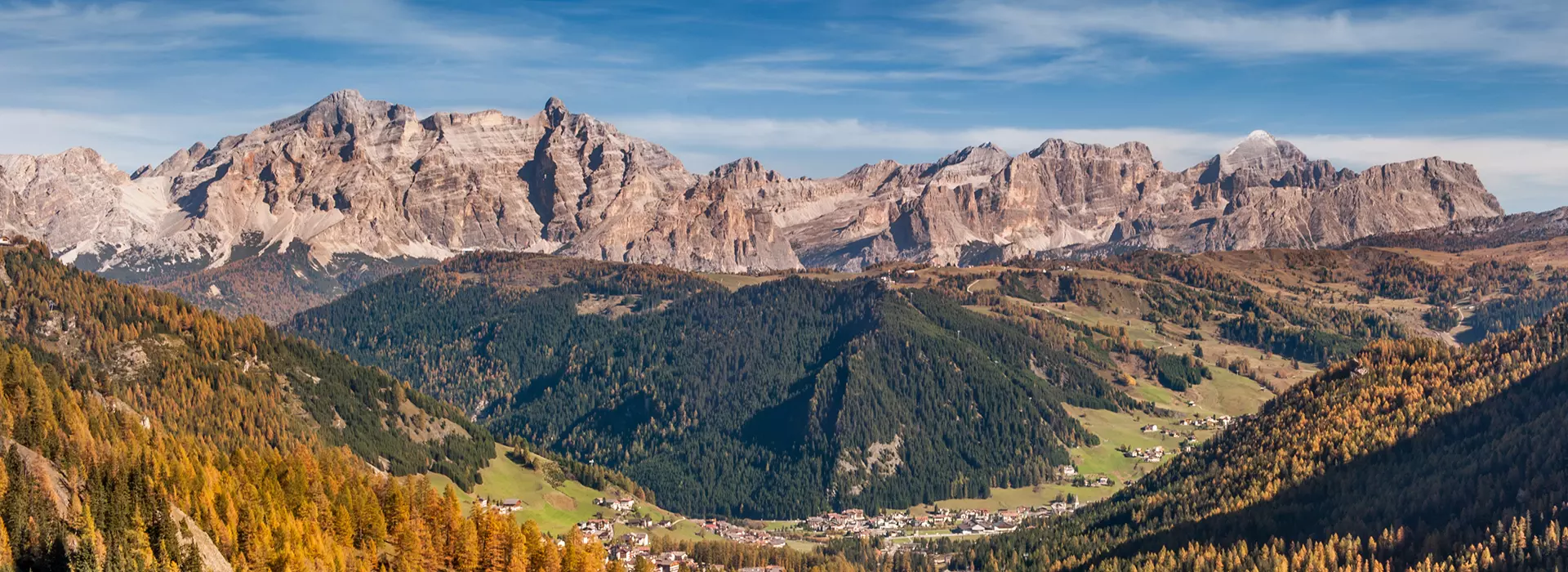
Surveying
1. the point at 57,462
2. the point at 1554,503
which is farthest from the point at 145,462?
the point at 1554,503

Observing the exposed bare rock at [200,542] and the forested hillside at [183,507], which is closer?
the forested hillside at [183,507]

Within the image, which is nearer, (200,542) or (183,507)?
(200,542)

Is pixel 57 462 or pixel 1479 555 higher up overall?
pixel 57 462

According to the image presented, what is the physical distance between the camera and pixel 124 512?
113875 millimetres

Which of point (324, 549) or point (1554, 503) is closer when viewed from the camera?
point (324, 549)

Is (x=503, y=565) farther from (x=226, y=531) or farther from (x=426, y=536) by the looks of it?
(x=226, y=531)

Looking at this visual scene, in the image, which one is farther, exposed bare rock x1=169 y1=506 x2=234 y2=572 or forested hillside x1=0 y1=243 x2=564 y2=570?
exposed bare rock x1=169 y1=506 x2=234 y2=572

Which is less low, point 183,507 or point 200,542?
point 183,507

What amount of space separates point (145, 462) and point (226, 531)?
10400mm

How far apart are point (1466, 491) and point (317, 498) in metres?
138

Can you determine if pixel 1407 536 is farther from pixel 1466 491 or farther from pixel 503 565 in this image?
pixel 503 565

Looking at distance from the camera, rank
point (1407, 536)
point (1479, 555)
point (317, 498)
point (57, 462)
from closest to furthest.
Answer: point (57, 462), point (317, 498), point (1479, 555), point (1407, 536)

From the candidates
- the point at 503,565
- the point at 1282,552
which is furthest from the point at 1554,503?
the point at 503,565

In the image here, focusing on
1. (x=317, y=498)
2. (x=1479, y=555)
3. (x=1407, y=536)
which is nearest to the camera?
(x=317, y=498)
